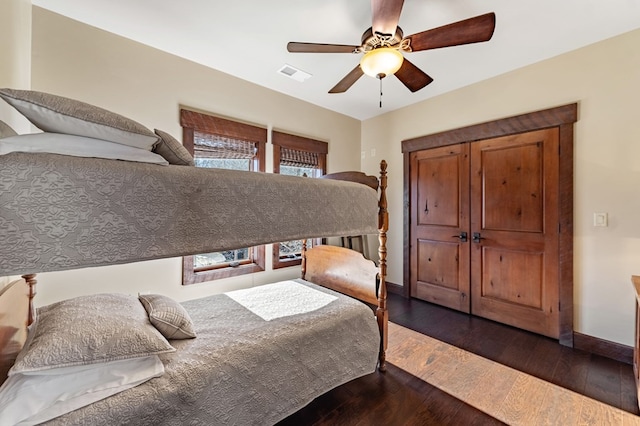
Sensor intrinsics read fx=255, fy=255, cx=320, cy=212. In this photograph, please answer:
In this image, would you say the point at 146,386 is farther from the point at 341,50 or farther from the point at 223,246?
the point at 341,50

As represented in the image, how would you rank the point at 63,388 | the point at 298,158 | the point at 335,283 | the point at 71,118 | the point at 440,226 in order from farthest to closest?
the point at 298,158, the point at 440,226, the point at 335,283, the point at 63,388, the point at 71,118

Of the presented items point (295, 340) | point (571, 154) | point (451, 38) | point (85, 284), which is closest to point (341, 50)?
point (451, 38)

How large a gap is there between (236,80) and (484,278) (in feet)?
12.0

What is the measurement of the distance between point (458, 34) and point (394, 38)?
0.39m

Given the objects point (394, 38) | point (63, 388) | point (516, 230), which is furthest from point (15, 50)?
point (516, 230)

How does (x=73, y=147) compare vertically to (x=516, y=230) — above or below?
above

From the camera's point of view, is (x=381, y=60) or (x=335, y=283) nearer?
(x=381, y=60)

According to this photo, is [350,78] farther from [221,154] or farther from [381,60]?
[221,154]

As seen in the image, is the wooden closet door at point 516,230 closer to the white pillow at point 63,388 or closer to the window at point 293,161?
the window at point 293,161

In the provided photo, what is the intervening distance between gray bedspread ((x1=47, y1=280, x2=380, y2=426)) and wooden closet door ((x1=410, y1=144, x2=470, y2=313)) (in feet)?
5.96

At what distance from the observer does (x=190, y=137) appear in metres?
2.56

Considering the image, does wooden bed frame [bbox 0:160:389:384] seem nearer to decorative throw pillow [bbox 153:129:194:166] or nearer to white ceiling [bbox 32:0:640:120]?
decorative throw pillow [bbox 153:129:194:166]

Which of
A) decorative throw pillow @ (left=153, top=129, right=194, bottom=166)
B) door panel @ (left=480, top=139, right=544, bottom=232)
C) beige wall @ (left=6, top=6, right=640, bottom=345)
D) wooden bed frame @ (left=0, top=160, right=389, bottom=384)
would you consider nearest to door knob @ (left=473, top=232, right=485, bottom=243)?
door panel @ (left=480, top=139, right=544, bottom=232)

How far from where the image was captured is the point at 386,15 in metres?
1.47
